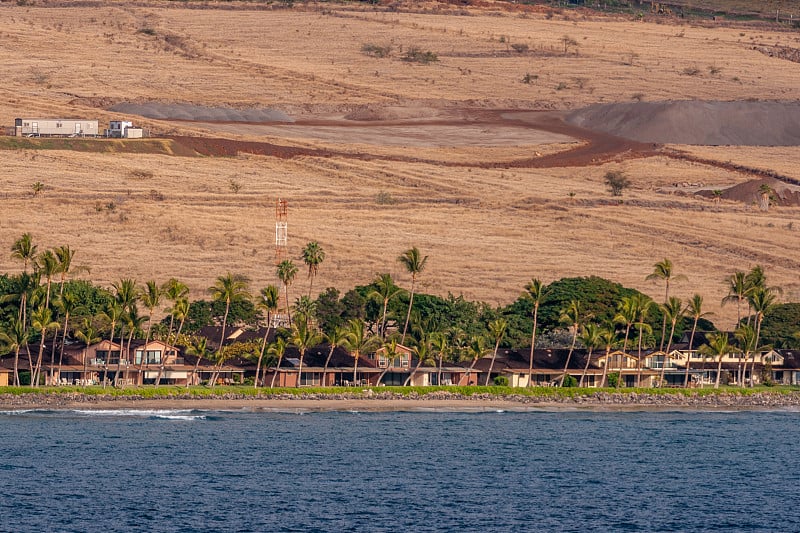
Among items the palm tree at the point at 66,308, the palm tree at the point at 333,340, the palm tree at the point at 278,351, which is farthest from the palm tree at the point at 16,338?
the palm tree at the point at 333,340

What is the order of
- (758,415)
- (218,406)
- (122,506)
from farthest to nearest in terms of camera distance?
(758,415)
(218,406)
(122,506)

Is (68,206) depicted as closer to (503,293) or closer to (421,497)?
(503,293)

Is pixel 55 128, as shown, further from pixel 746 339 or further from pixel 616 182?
pixel 746 339

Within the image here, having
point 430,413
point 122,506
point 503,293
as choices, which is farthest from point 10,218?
point 122,506

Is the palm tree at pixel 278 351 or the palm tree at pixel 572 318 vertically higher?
the palm tree at pixel 572 318

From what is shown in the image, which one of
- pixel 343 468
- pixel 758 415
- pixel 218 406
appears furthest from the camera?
pixel 758 415

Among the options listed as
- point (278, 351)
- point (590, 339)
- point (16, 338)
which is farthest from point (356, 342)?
point (16, 338)

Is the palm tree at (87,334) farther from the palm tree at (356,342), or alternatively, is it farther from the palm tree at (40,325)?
the palm tree at (356,342)

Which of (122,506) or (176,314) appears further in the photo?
(176,314)

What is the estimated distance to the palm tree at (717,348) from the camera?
110 meters

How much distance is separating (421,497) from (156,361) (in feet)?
137

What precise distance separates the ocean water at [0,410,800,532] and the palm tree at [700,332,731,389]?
6.81 meters

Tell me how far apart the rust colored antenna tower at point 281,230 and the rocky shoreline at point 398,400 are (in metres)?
49.5

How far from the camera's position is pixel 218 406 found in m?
97.2
